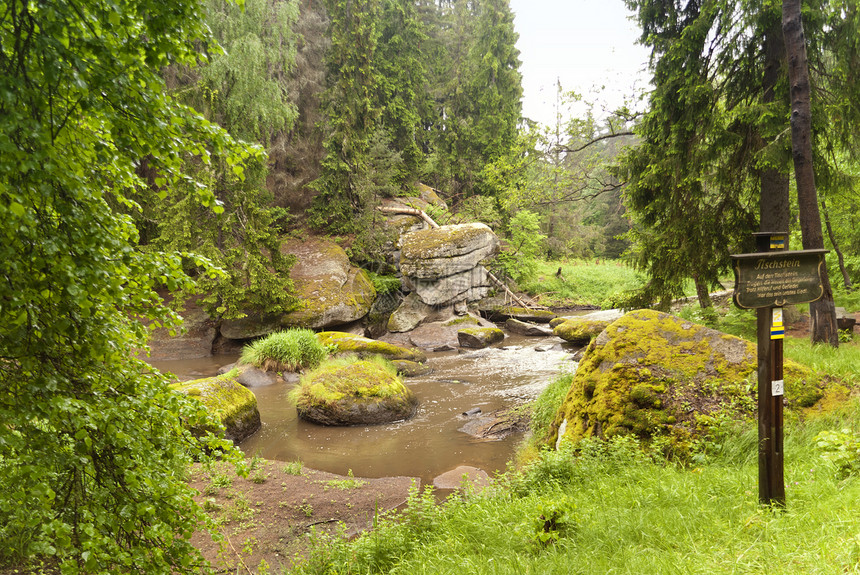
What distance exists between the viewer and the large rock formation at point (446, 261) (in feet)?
58.0

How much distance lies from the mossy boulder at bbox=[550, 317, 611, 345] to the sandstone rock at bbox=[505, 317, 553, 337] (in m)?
2.20

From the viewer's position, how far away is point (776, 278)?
3201mm

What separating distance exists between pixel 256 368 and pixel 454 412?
5493 millimetres

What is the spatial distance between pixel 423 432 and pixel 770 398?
576 cm

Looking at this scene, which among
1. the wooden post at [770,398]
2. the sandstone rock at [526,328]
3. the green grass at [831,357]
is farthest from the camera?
the sandstone rock at [526,328]

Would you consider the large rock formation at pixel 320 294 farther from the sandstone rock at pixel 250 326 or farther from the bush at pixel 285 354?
the bush at pixel 285 354

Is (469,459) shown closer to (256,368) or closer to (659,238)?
(659,238)

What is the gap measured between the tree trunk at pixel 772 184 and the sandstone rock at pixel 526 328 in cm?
916

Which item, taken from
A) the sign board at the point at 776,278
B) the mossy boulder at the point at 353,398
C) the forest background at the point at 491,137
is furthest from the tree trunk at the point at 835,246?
the mossy boulder at the point at 353,398

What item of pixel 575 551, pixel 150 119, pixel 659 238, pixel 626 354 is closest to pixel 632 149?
pixel 659 238

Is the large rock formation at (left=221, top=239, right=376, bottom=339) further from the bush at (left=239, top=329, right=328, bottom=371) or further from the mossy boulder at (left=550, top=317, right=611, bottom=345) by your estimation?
the mossy boulder at (left=550, top=317, right=611, bottom=345)

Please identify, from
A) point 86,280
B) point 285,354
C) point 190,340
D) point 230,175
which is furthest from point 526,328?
point 86,280

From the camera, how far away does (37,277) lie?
6.32 feet

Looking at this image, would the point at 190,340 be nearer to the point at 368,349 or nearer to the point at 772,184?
the point at 368,349
